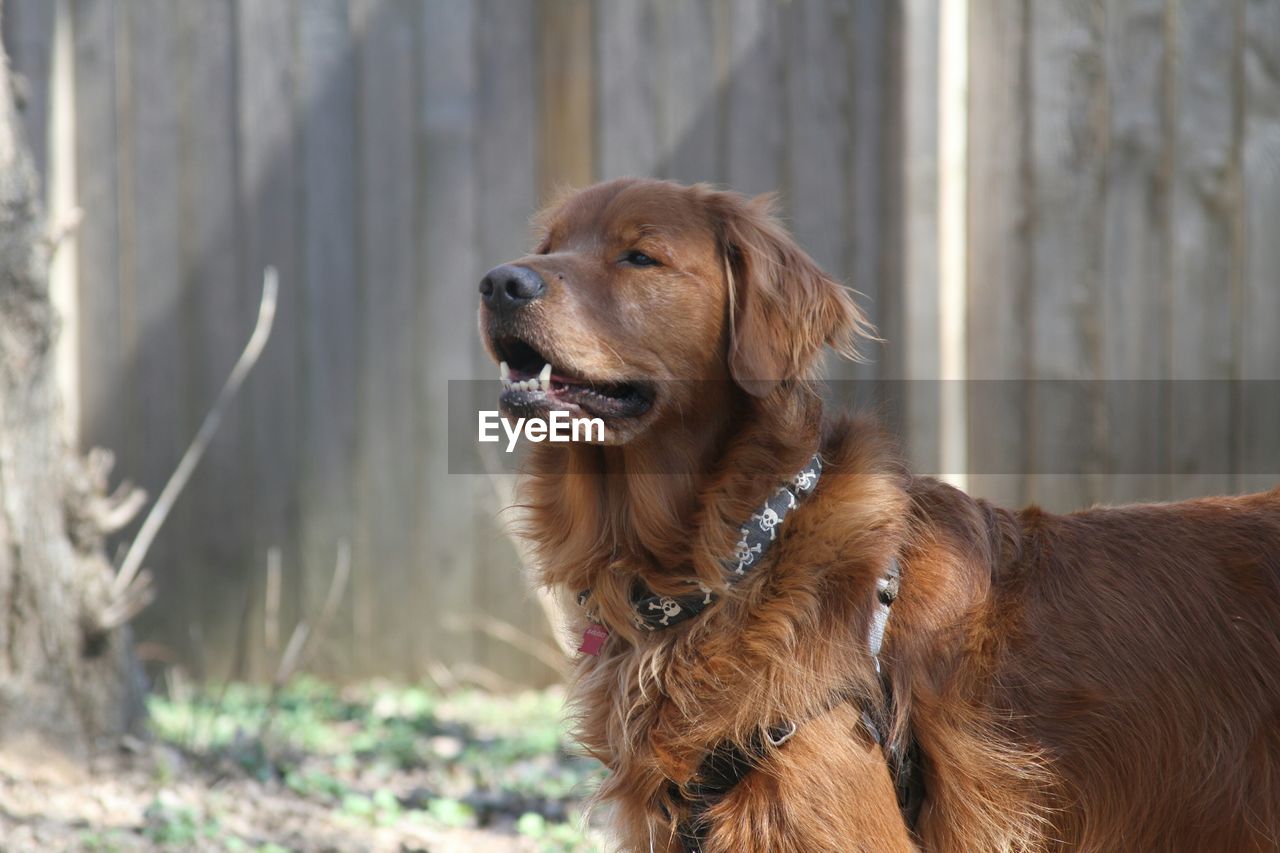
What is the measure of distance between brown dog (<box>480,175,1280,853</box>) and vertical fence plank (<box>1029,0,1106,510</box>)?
7.48 ft

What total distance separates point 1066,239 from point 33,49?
433cm

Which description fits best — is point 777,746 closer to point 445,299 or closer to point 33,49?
point 445,299

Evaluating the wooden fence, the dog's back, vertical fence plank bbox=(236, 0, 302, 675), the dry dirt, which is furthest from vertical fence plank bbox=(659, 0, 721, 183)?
the dog's back

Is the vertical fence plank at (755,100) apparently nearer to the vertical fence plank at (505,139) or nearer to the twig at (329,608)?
the vertical fence plank at (505,139)

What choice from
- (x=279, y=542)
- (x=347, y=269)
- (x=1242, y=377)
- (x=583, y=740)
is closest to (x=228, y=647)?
(x=279, y=542)

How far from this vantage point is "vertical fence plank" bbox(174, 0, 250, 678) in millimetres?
5109

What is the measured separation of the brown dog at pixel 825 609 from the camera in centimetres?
239

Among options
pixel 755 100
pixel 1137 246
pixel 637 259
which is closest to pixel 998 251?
pixel 1137 246

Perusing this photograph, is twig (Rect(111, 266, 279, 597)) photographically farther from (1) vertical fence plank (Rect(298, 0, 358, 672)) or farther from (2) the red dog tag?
(2) the red dog tag

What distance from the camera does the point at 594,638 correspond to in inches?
107

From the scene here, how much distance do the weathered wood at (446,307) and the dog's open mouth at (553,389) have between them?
262 centimetres

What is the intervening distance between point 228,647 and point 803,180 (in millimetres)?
3172

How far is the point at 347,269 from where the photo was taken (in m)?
5.17

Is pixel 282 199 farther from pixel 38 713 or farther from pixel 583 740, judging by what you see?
pixel 583 740
